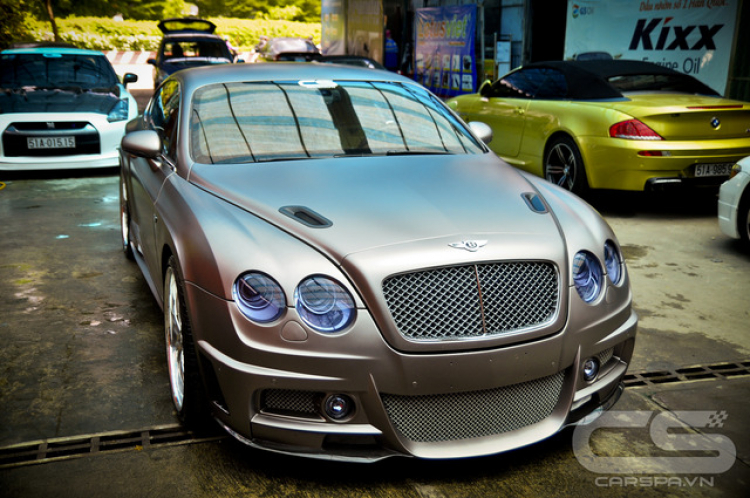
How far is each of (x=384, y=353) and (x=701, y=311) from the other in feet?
9.96

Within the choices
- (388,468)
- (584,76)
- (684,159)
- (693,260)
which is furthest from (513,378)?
(584,76)

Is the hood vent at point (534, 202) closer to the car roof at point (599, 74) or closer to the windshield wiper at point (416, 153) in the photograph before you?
the windshield wiper at point (416, 153)

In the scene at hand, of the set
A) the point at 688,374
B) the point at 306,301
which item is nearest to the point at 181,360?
the point at 306,301

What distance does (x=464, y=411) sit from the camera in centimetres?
278

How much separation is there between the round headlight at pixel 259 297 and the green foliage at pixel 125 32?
3913 centimetres

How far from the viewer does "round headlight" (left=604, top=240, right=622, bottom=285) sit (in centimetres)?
321

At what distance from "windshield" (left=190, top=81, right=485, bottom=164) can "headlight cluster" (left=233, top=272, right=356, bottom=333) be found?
1.16 meters

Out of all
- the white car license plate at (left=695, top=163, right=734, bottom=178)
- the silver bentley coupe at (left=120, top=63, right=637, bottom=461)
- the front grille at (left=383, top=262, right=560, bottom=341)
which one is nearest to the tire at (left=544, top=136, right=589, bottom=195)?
the white car license plate at (left=695, top=163, right=734, bottom=178)

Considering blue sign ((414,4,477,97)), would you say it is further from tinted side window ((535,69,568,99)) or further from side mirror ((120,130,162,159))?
side mirror ((120,130,162,159))

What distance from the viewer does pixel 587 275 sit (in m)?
3.09

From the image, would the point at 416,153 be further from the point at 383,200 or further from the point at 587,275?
the point at 587,275

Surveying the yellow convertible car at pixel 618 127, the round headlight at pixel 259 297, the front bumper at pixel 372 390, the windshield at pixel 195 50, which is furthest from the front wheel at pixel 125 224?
the windshield at pixel 195 50

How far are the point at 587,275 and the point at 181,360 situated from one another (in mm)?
1737

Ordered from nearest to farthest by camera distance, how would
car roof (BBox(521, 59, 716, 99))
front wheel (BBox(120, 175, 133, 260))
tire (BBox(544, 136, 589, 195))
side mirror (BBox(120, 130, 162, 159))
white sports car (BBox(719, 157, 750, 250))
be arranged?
Answer: 1. side mirror (BBox(120, 130, 162, 159))
2. front wheel (BBox(120, 175, 133, 260))
3. white sports car (BBox(719, 157, 750, 250))
4. tire (BBox(544, 136, 589, 195))
5. car roof (BBox(521, 59, 716, 99))
